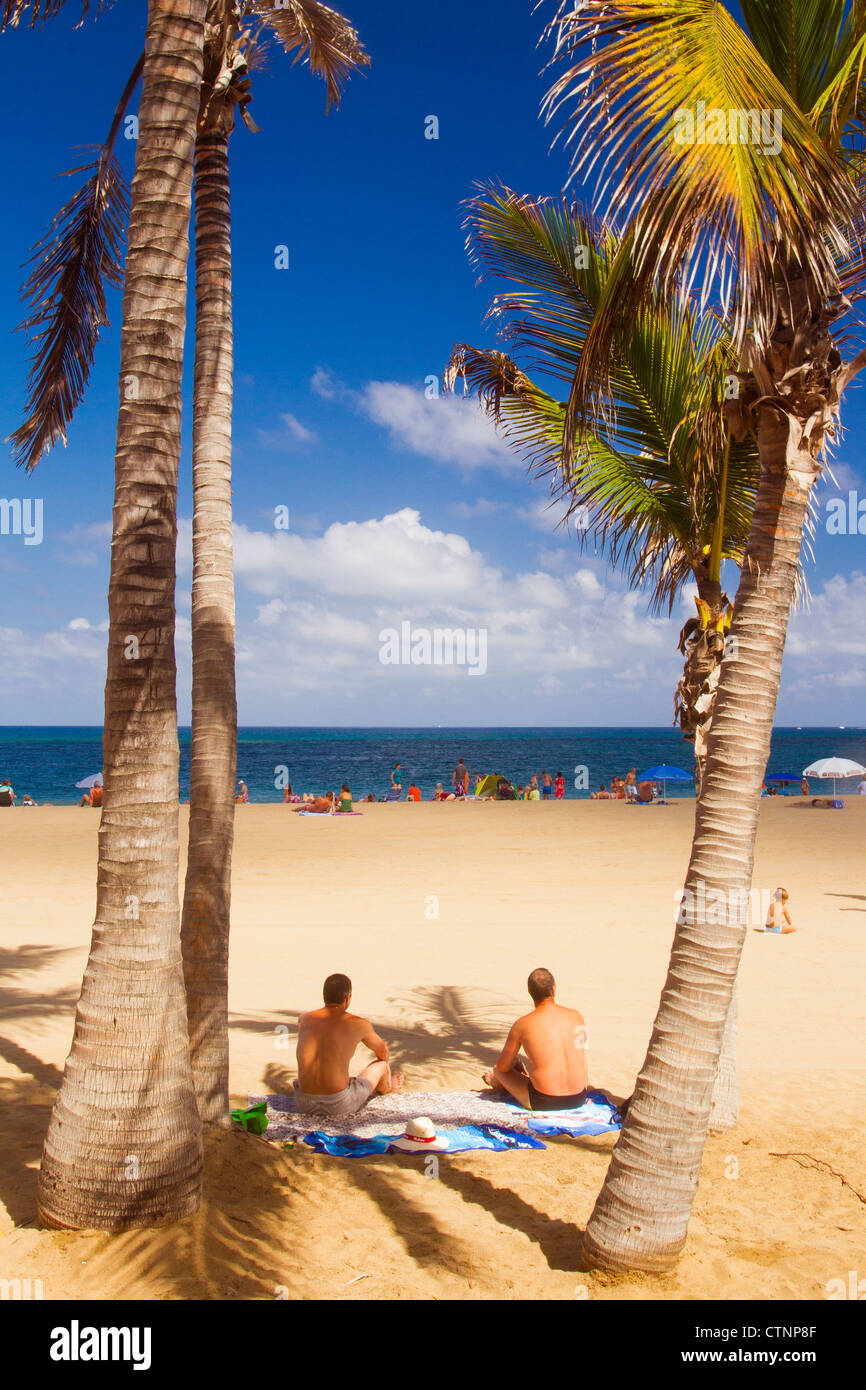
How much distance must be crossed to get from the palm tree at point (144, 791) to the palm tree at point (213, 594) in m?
0.88

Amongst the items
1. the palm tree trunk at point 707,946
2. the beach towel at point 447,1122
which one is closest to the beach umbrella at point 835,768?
the beach towel at point 447,1122

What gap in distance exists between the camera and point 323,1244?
3840 millimetres

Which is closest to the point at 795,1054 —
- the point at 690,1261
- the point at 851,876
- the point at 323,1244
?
the point at 690,1261

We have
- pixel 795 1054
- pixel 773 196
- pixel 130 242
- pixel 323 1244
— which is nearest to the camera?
pixel 773 196

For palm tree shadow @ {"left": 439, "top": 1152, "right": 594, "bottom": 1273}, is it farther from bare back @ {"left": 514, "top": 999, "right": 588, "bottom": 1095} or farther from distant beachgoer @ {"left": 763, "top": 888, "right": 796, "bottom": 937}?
distant beachgoer @ {"left": 763, "top": 888, "right": 796, "bottom": 937}

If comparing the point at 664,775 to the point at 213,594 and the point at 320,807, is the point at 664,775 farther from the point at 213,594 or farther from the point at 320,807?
the point at 213,594

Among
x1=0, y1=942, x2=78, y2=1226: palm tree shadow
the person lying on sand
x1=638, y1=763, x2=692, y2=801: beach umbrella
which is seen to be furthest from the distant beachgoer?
x1=638, y1=763, x2=692, y2=801: beach umbrella

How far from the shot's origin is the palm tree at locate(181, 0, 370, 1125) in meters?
4.99

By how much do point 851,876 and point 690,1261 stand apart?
1401cm

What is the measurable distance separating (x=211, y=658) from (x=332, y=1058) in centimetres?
269

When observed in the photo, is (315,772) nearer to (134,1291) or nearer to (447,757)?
(447,757)

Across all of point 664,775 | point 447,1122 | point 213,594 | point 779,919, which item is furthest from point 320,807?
point 213,594

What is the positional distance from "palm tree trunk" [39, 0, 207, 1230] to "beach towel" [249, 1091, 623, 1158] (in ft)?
5.10

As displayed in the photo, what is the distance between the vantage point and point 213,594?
17.6 feet
